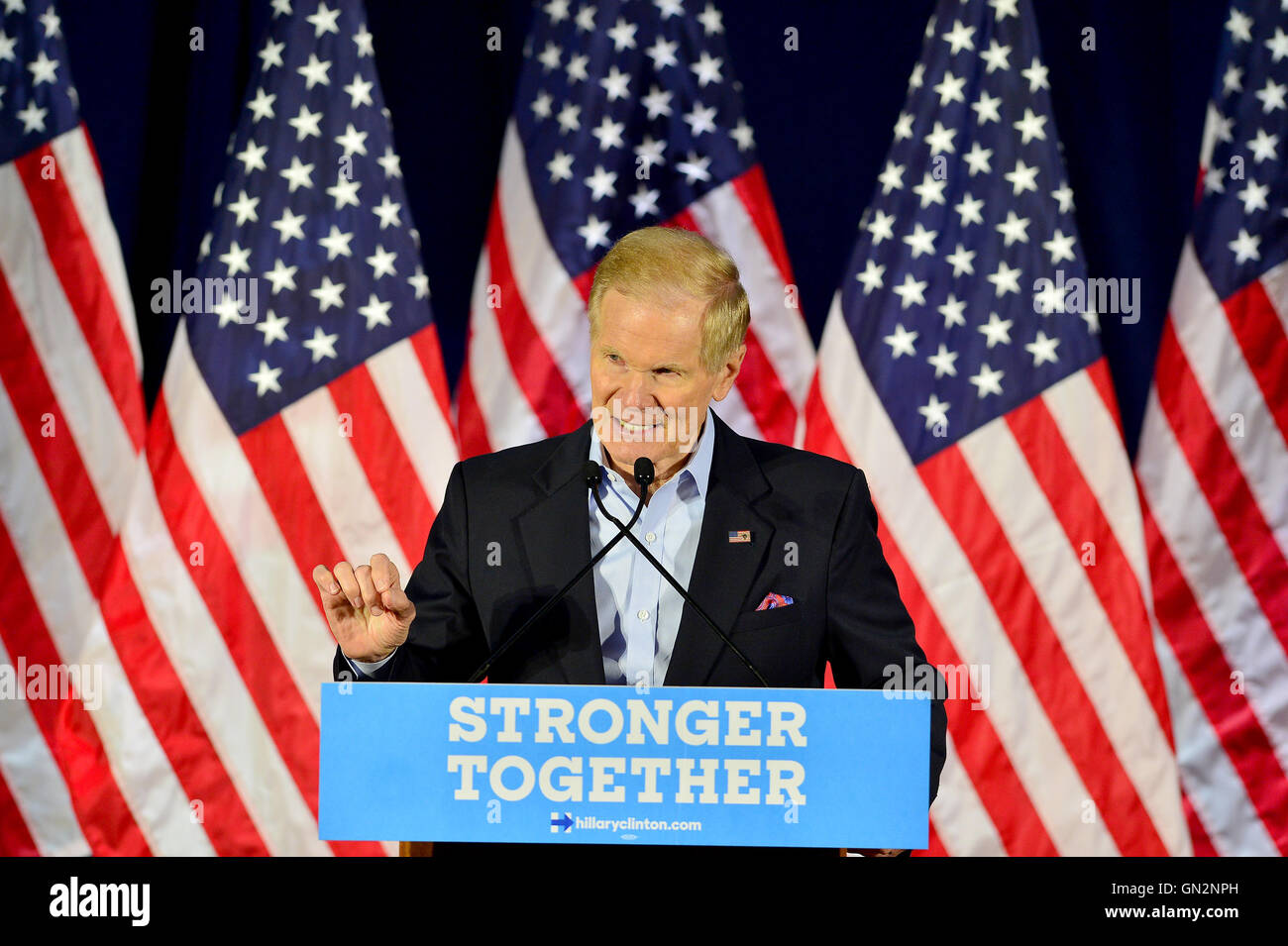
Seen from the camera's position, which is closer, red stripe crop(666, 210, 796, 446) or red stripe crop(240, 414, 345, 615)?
red stripe crop(240, 414, 345, 615)

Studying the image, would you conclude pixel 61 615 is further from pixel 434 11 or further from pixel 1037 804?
pixel 1037 804

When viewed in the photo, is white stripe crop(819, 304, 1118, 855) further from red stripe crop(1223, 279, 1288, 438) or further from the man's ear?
the man's ear

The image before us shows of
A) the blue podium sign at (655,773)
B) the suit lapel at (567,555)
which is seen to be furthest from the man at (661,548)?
the blue podium sign at (655,773)

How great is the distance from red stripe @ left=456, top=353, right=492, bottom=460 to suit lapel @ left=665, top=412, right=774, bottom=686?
1.74 m

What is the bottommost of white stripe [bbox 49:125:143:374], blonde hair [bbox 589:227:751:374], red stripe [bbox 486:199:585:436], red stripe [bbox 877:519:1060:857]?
red stripe [bbox 877:519:1060:857]

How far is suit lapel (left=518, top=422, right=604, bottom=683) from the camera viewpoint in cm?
189

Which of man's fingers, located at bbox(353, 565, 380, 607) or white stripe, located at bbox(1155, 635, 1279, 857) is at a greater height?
man's fingers, located at bbox(353, 565, 380, 607)

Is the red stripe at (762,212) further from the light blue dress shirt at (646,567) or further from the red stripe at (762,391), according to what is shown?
the light blue dress shirt at (646,567)

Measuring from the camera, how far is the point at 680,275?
79.0 inches

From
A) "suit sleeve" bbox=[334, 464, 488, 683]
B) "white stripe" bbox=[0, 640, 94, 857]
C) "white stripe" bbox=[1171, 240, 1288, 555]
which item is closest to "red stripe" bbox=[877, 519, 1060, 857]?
"white stripe" bbox=[1171, 240, 1288, 555]

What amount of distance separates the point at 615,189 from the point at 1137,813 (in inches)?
89.9

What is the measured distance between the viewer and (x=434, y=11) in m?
3.96

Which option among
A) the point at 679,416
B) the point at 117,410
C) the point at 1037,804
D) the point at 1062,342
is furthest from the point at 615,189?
the point at 1037,804
